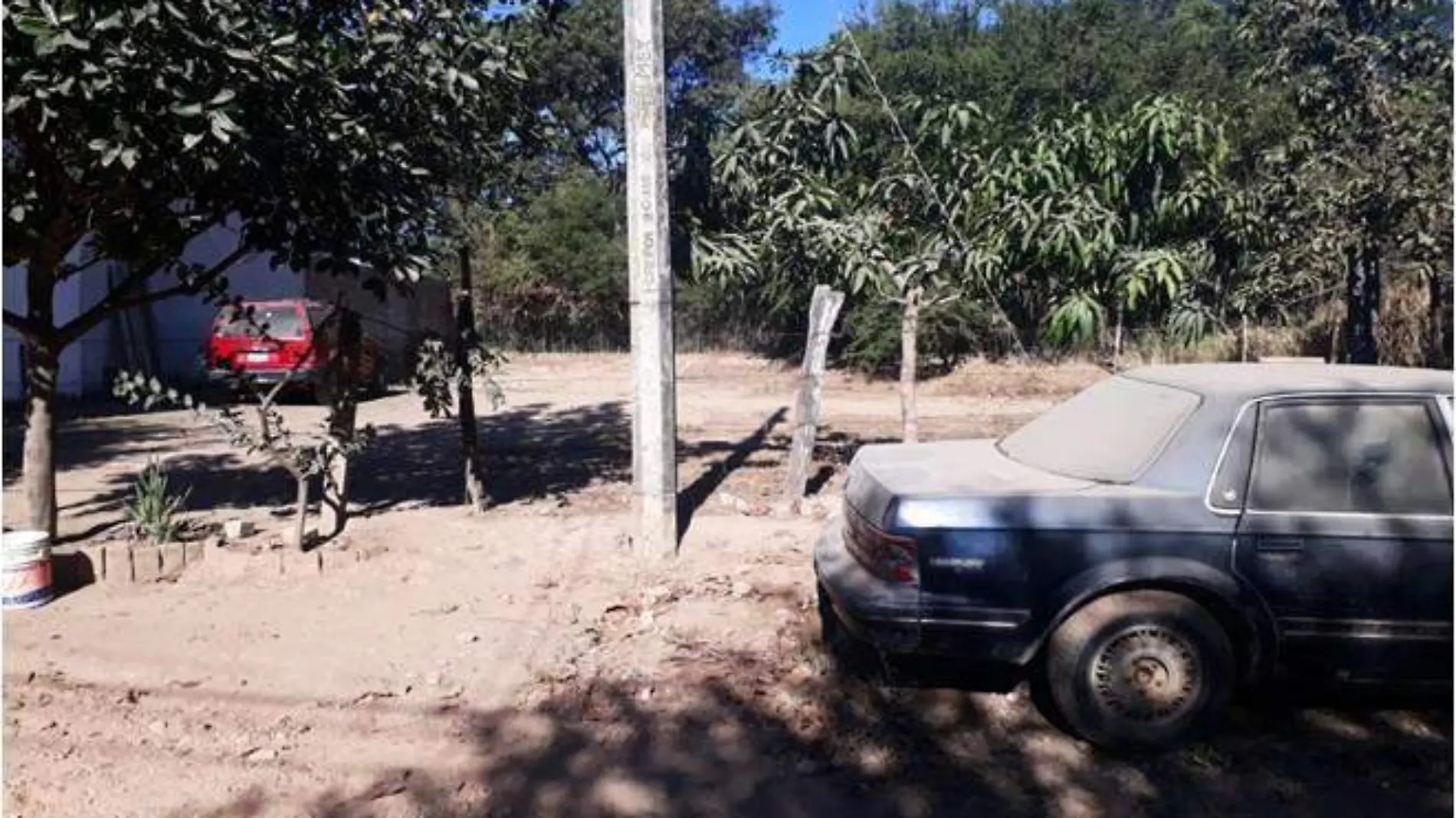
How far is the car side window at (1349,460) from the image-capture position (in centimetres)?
441

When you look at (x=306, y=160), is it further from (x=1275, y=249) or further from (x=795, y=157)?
(x=1275, y=249)

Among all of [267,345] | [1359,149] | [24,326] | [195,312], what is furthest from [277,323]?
[1359,149]

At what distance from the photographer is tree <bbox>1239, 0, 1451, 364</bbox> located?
12945 mm

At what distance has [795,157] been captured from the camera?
934 centimetres

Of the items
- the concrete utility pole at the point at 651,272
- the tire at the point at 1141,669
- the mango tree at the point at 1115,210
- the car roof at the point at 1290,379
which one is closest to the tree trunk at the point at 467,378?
the concrete utility pole at the point at 651,272

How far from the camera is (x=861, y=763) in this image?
443 cm

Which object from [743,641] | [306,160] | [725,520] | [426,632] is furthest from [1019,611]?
[306,160]

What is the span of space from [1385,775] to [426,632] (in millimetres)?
4111

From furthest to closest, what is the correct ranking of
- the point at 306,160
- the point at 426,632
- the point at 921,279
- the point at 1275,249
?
the point at 1275,249 < the point at 921,279 < the point at 306,160 < the point at 426,632

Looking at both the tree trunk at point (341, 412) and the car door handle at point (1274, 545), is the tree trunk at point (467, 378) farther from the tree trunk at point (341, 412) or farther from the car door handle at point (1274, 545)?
the car door handle at point (1274, 545)

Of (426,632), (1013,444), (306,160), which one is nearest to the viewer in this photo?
(1013,444)

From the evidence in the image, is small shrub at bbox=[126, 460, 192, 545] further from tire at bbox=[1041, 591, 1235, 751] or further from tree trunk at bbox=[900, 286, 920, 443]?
tire at bbox=[1041, 591, 1235, 751]

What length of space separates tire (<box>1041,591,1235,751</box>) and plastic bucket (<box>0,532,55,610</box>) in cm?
492

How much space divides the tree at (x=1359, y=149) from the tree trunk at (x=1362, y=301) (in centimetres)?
2
